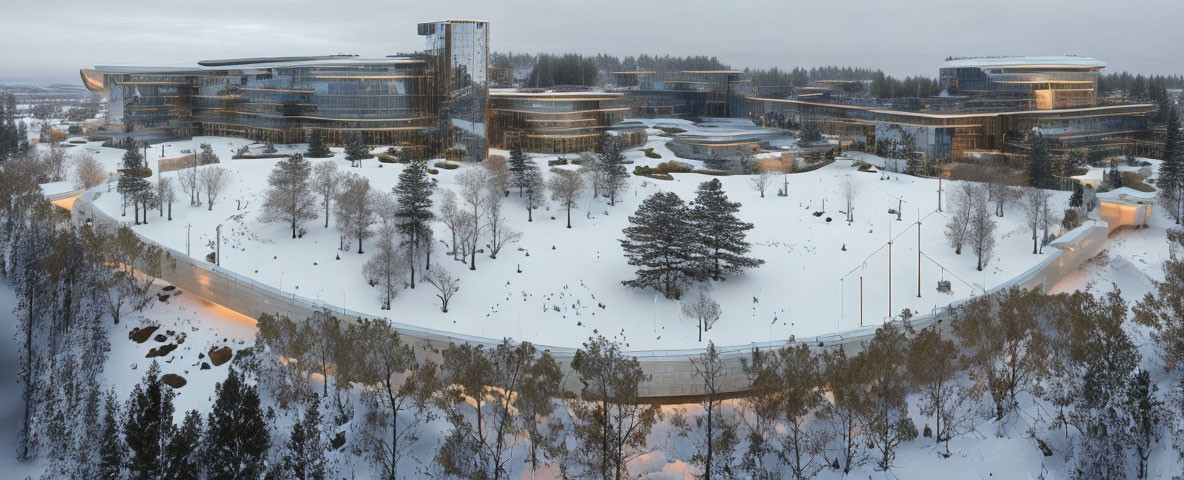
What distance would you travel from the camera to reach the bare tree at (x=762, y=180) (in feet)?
212

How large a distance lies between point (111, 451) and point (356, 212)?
73.0ft

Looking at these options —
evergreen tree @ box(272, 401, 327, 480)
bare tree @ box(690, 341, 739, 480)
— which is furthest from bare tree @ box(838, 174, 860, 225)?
evergreen tree @ box(272, 401, 327, 480)

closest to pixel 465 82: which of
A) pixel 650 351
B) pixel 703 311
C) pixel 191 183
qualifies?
pixel 191 183

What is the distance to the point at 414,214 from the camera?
4991cm

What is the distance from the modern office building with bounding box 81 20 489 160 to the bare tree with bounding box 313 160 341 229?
15832 millimetres

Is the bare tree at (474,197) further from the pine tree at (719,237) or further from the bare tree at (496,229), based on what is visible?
the pine tree at (719,237)

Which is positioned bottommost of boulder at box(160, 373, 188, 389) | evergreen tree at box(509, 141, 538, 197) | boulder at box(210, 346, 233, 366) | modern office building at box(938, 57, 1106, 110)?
boulder at box(160, 373, 188, 389)

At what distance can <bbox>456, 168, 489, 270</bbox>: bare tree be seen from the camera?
5059cm

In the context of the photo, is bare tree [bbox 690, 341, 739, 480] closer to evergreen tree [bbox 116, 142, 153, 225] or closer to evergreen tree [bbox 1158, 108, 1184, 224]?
evergreen tree [bbox 116, 142, 153, 225]

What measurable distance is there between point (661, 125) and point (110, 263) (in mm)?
59520

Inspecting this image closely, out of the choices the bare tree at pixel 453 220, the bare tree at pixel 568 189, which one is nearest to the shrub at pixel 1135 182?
the bare tree at pixel 568 189

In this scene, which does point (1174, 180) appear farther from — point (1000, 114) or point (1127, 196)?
point (1000, 114)

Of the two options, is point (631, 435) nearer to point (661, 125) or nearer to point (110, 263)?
point (110, 263)

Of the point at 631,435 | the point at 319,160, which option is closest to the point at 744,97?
the point at 319,160
